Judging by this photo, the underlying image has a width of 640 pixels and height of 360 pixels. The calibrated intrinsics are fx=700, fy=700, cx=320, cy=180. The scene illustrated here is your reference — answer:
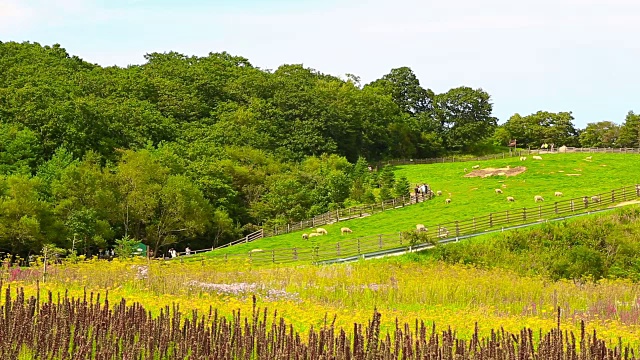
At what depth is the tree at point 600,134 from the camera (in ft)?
385

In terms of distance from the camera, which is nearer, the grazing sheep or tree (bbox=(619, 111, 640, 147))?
the grazing sheep

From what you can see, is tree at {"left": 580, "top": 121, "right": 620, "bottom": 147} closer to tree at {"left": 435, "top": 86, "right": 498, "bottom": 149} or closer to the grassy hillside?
tree at {"left": 435, "top": 86, "right": 498, "bottom": 149}

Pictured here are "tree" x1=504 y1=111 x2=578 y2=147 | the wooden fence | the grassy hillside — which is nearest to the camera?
the wooden fence

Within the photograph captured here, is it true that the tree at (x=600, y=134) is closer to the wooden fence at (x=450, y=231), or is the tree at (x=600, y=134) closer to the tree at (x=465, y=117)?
the tree at (x=465, y=117)

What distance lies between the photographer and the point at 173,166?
62.8m

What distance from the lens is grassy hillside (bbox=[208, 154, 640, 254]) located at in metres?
51.7

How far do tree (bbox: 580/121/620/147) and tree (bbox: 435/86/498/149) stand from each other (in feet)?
54.7

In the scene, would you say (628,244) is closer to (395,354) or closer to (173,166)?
(395,354)

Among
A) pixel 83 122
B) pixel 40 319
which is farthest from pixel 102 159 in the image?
pixel 40 319

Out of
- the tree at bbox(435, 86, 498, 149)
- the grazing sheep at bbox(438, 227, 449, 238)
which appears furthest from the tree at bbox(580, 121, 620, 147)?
the grazing sheep at bbox(438, 227, 449, 238)

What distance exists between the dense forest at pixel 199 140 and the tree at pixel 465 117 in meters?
0.24

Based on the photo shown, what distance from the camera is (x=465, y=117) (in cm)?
11662

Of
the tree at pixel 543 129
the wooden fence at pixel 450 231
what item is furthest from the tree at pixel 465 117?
the wooden fence at pixel 450 231

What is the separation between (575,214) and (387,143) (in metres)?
61.0
